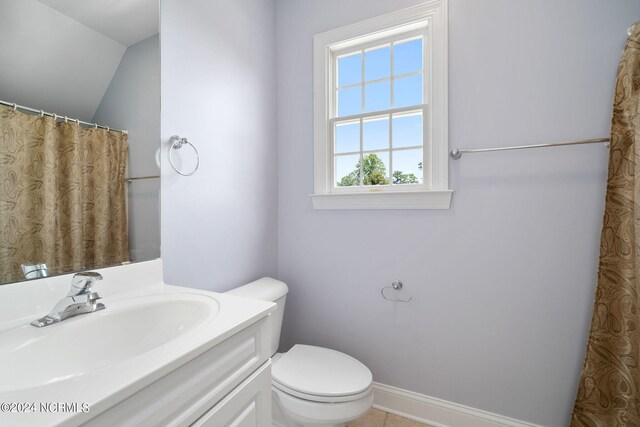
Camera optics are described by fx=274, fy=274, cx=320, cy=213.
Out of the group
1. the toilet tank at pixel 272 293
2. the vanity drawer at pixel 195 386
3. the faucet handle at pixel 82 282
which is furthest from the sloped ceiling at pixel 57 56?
the toilet tank at pixel 272 293

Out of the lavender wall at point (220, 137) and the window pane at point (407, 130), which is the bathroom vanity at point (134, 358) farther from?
the window pane at point (407, 130)

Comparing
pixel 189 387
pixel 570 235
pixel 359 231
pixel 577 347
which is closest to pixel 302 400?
pixel 189 387

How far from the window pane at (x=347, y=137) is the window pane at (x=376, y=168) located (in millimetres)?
116

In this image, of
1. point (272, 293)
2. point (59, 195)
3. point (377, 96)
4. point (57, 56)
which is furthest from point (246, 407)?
point (377, 96)

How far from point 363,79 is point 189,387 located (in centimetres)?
181

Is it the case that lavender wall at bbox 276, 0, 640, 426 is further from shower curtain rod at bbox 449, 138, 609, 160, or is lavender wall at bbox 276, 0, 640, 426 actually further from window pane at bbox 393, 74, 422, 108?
window pane at bbox 393, 74, 422, 108

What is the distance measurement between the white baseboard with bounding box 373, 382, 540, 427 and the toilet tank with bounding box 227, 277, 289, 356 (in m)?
0.69

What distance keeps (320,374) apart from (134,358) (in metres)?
0.96

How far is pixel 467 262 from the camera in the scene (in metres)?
1.46

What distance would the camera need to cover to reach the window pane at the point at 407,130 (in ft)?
5.37

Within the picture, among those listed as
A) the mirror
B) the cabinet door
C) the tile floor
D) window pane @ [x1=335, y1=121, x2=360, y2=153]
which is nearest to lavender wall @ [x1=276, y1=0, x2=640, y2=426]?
the tile floor

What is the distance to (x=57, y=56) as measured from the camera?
89 cm

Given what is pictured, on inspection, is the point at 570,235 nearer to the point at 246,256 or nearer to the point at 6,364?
the point at 246,256

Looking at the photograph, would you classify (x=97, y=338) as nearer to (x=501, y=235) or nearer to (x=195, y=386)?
(x=195, y=386)
